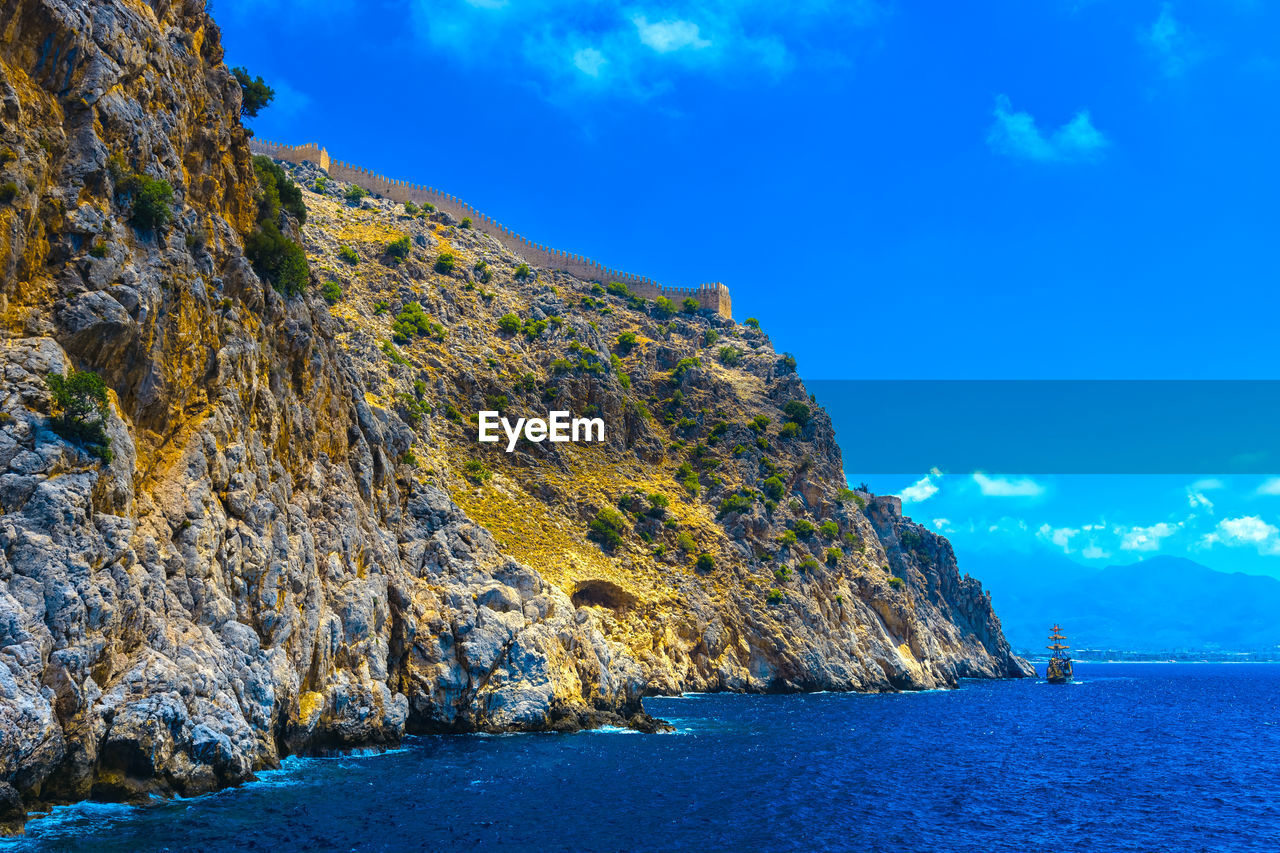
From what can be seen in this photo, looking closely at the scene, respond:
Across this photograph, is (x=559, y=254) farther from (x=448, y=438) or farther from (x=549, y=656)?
(x=549, y=656)

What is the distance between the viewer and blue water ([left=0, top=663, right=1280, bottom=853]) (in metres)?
29.8

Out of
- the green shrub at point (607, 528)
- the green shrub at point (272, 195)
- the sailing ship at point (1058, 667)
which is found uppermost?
the green shrub at point (272, 195)

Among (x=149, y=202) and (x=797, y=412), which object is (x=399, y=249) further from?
(x=149, y=202)

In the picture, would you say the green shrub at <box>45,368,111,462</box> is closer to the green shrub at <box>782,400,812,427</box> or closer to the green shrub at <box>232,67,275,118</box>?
the green shrub at <box>232,67,275,118</box>

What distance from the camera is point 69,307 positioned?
32781mm

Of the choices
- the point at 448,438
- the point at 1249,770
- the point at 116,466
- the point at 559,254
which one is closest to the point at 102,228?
the point at 116,466

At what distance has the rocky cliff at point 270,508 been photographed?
97.7 feet

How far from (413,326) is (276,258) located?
45.6 meters

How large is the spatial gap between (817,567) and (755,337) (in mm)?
45920

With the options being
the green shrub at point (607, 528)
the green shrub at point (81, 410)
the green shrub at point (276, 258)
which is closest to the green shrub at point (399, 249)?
the green shrub at point (607, 528)

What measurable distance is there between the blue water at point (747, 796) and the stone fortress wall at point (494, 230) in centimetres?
7853

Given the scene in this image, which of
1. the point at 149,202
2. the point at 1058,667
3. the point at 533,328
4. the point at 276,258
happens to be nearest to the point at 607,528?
the point at 533,328

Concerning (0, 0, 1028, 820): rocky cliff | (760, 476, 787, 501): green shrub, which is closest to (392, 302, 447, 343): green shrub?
(0, 0, 1028, 820): rocky cliff

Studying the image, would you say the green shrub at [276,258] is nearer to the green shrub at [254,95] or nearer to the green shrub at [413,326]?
the green shrub at [254,95]
